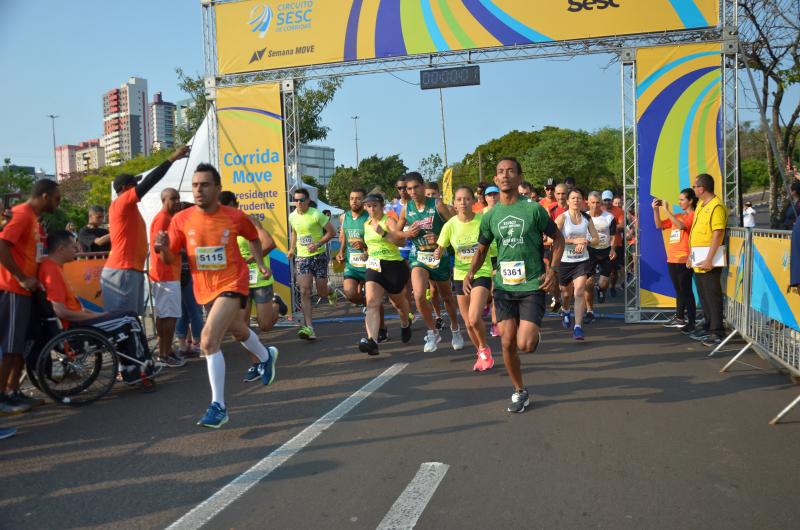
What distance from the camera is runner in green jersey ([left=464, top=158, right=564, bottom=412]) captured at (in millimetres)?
5719

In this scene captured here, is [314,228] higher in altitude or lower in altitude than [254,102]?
lower

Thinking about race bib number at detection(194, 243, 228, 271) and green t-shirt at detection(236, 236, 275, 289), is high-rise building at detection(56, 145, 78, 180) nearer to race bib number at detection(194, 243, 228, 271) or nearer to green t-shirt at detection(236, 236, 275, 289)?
green t-shirt at detection(236, 236, 275, 289)

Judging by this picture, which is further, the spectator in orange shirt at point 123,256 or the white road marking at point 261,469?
the spectator in orange shirt at point 123,256

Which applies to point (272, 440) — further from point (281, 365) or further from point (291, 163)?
point (291, 163)

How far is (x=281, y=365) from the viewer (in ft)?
26.7

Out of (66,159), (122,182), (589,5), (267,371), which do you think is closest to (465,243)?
(267,371)

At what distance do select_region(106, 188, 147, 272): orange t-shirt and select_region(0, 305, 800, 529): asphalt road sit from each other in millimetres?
1415

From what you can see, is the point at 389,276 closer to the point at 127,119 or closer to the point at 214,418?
the point at 214,418

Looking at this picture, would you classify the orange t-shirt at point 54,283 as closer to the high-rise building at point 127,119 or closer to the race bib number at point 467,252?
the race bib number at point 467,252

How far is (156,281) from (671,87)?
7980 millimetres

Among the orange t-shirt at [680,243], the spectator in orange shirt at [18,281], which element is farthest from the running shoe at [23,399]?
the orange t-shirt at [680,243]

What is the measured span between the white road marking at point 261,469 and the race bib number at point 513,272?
5.69ft

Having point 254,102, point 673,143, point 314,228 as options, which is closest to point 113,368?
point 314,228

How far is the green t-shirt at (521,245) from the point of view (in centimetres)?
580
